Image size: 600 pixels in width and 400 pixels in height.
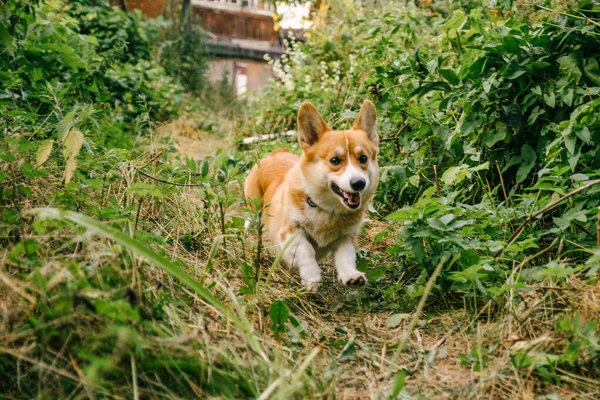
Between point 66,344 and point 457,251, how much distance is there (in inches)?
66.5

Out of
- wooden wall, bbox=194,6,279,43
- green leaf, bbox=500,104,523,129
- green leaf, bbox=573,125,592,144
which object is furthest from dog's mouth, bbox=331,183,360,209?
wooden wall, bbox=194,6,279,43

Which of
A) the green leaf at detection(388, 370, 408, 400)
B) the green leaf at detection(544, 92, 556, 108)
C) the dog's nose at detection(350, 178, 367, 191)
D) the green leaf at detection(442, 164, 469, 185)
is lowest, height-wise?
the green leaf at detection(388, 370, 408, 400)

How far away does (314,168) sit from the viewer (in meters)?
3.03

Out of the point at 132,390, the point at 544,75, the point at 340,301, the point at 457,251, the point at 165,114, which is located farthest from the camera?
the point at 165,114

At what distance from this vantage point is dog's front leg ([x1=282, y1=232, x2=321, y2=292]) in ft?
8.94

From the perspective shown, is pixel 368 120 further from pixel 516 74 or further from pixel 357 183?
pixel 516 74

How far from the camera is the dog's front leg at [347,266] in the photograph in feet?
8.48

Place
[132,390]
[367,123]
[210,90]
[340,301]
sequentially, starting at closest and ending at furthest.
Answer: [132,390]
[340,301]
[367,123]
[210,90]

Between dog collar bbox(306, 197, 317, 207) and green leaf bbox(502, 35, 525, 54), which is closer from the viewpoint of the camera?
green leaf bbox(502, 35, 525, 54)

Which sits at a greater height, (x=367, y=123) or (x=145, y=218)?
(x=367, y=123)

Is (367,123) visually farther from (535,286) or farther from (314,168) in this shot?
(535,286)

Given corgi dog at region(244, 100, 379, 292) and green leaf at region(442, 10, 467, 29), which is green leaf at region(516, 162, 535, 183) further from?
green leaf at region(442, 10, 467, 29)

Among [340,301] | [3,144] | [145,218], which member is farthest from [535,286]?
[3,144]

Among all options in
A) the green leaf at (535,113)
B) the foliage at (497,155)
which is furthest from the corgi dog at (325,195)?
the green leaf at (535,113)
